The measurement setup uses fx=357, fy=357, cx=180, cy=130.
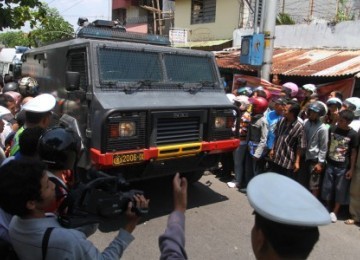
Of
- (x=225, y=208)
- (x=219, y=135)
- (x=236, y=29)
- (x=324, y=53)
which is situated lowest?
(x=225, y=208)

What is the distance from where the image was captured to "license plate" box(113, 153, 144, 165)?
3842 mm

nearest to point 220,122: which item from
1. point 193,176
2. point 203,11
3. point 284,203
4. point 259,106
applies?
point 259,106

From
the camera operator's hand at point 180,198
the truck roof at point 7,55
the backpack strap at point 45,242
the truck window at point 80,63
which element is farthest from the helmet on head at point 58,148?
the truck roof at point 7,55

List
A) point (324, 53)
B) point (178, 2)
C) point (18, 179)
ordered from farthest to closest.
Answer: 1. point (178, 2)
2. point (324, 53)
3. point (18, 179)

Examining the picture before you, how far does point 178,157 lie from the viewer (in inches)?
170

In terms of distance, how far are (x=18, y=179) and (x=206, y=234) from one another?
2.94 m

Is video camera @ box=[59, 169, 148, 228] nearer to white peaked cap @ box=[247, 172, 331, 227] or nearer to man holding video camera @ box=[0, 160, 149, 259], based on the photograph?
man holding video camera @ box=[0, 160, 149, 259]

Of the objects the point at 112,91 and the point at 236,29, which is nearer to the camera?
the point at 112,91

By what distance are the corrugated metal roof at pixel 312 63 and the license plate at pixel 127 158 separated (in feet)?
17.7

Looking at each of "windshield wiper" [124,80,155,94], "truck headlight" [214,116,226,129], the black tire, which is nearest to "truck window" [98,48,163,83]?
"windshield wiper" [124,80,155,94]

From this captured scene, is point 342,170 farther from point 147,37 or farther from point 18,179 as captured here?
point 18,179

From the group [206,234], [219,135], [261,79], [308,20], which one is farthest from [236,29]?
[206,234]

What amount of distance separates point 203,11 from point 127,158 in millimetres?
13375

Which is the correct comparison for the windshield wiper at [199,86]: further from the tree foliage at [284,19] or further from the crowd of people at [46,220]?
the tree foliage at [284,19]
